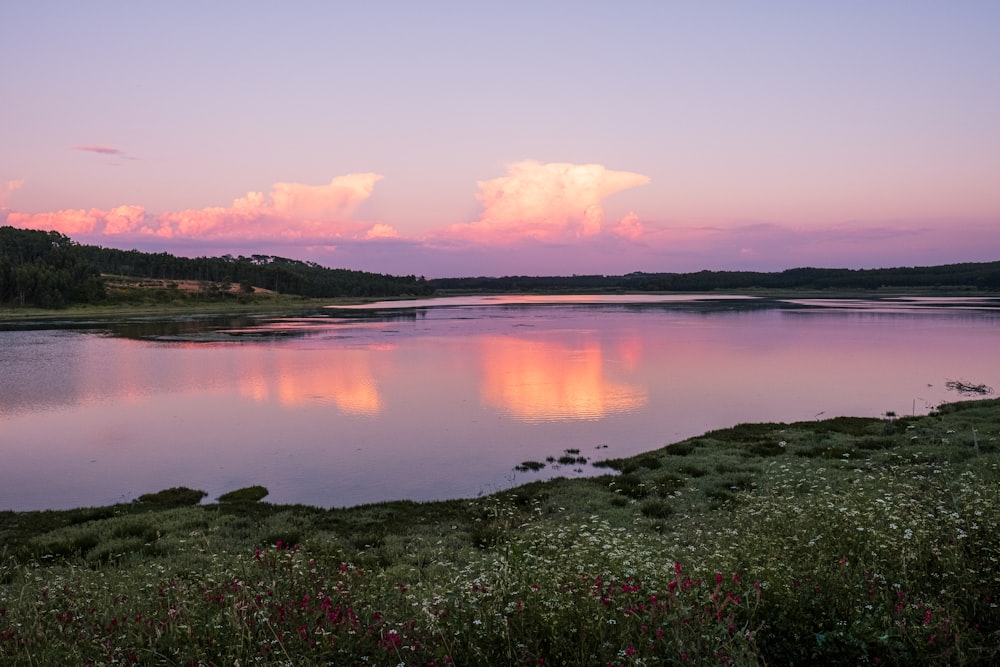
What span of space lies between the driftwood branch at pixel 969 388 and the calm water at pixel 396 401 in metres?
0.97

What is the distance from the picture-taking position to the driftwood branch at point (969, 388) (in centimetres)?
3498

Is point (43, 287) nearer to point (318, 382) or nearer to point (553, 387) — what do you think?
point (318, 382)

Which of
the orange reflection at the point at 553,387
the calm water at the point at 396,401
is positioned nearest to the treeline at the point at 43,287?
the calm water at the point at 396,401

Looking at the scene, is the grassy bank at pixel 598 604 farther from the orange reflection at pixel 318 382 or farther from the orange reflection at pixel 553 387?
the orange reflection at pixel 318 382

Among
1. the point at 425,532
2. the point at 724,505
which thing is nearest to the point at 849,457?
the point at 724,505

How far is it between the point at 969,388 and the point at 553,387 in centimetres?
2411

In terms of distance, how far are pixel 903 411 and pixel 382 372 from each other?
32316 millimetres

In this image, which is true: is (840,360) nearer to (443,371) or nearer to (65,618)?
(443,371)

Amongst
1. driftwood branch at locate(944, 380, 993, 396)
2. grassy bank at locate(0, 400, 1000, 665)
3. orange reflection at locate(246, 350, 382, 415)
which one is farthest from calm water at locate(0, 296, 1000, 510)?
grassy bank at locate(0, 400, 1000, 665)

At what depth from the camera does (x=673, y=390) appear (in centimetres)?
3788

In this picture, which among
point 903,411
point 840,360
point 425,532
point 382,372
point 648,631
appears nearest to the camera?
point 648,631

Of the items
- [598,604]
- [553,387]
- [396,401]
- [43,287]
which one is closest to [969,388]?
[553,387]

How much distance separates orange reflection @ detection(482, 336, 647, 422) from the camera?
32.3m

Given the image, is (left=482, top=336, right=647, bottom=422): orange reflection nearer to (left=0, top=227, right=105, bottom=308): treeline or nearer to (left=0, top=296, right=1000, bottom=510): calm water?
(left=0, top=296, right=1000, bottom=510): calm water
